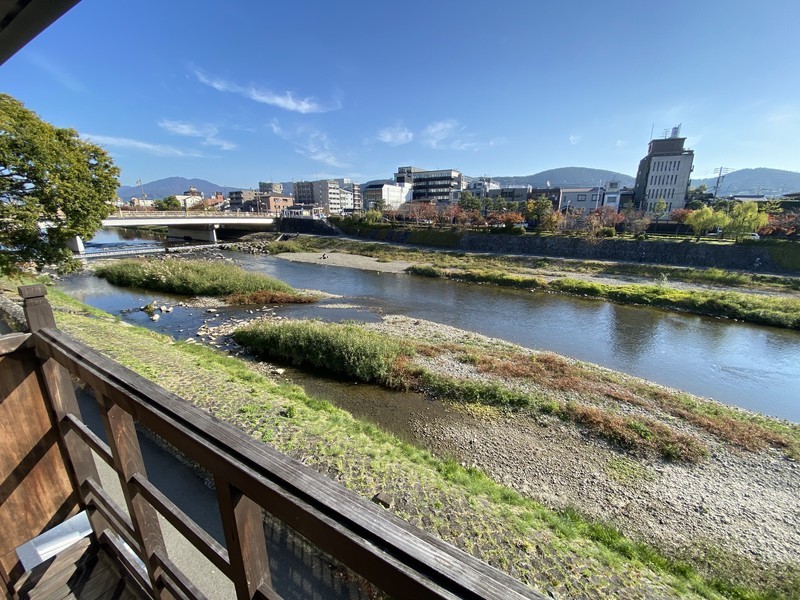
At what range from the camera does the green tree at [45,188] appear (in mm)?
9133

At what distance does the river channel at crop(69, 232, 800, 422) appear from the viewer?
1204 centimetres

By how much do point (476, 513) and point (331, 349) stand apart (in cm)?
725

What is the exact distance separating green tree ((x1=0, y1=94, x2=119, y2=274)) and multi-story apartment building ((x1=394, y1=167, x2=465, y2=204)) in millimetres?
64269

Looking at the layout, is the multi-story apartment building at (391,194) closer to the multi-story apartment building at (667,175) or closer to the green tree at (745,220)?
the multi-story apartment building at (667,175)

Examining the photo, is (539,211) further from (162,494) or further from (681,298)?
(162,494)

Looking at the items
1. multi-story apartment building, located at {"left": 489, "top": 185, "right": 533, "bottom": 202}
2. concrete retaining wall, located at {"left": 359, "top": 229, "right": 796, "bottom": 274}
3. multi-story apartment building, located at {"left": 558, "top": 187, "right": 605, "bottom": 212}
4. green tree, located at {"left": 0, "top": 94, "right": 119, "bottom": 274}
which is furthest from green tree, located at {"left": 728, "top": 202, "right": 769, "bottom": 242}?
green tree, located at {"left": 0, "top": 94, "right": 119, "bottom": 274}

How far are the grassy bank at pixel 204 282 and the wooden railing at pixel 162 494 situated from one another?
17.7 metres

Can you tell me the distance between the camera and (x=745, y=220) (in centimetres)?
2742

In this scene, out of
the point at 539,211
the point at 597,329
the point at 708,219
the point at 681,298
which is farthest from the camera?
the point at 539,211

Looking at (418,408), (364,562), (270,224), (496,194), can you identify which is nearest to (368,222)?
(270,224)

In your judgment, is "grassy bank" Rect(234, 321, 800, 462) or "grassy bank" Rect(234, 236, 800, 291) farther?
"grassy bank" Rect(234, 236, 800, 291)

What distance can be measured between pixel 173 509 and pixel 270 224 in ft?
185

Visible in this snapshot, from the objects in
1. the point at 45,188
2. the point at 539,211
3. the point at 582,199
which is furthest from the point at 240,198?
the point at 45,188

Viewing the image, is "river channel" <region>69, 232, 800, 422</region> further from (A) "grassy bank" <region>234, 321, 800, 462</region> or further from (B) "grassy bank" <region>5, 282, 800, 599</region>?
(B) "grassy bank" <region>5, 282, 800, 599</region>
